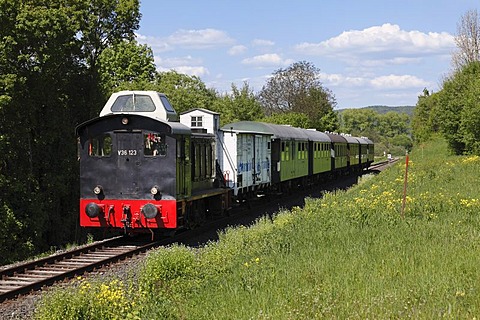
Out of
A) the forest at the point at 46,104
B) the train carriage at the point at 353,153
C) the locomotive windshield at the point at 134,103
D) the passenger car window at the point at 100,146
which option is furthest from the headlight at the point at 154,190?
the train carriage at the point at 353,153

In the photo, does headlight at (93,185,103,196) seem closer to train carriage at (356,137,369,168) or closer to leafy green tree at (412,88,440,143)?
train carriage at (356,137,369,168)

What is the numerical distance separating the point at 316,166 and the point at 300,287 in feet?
98.0

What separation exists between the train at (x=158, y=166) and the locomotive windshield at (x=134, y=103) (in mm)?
31

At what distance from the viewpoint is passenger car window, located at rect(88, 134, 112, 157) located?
1658 centimetres

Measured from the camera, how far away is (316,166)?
125 feet

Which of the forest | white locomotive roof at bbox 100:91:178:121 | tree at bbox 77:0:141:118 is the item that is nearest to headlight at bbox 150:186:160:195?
white locomotive roof at bbox 100:91:178:121

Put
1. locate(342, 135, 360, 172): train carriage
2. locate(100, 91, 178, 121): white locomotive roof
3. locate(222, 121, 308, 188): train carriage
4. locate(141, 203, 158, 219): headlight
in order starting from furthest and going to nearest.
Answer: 1. locate(342, 135, 360, 172): train carriage
2. locate(222, 121, 308, 188): train carriage
3. locate(100, 91, 178, 121): white locomotive roof
4. locate(141, 203, 158, 219): headlight

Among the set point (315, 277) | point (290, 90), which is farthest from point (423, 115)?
point (315, 277)

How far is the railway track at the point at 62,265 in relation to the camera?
11.8 metres

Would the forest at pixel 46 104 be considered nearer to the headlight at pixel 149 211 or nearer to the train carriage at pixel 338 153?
the headlight at pixel 149 211

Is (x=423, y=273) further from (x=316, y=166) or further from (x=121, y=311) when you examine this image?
(x=316, y=166)

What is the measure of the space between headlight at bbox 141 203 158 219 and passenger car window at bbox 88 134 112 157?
1.94 meters

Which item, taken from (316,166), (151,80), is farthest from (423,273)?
(151,80)

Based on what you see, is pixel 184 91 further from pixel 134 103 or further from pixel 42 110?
pixel 134 103
